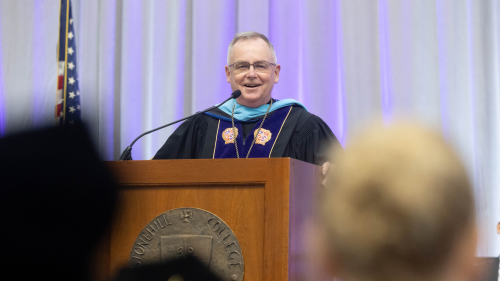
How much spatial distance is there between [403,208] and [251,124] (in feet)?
8.16

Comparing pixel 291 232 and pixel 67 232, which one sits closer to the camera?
pixel 67 232

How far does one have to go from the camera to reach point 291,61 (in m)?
4.14

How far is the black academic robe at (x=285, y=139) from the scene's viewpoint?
113 inches

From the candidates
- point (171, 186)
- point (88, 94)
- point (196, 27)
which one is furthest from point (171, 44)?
point (171, 186)

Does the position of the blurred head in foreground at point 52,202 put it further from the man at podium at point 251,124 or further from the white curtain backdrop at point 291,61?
the white curtain backdrop at point 291,61

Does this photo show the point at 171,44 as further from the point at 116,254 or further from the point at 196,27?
the point at 116,254

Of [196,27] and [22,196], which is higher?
[196,27]

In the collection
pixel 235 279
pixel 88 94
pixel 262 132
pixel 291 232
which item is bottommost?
pixel 235 279

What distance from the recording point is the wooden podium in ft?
5.24

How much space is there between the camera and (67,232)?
72 centimetres

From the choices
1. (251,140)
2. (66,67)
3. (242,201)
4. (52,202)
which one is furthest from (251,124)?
(52,202)

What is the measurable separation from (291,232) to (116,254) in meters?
0.61

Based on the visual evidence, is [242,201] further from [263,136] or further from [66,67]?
[66,67]

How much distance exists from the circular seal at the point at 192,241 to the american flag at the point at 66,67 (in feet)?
8.85
